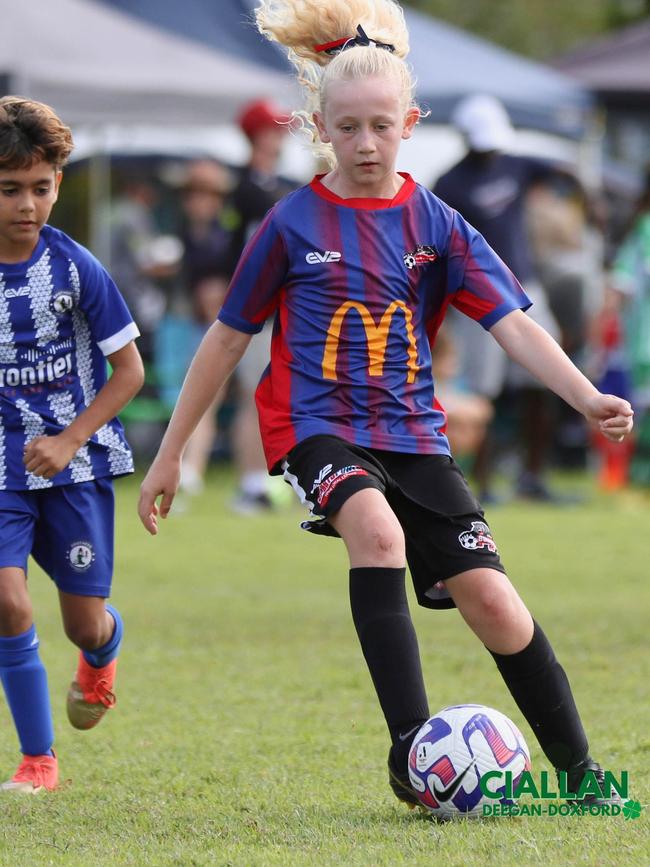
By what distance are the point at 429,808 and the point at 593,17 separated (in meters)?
34.1

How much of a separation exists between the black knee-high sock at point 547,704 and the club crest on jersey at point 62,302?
1.44 m

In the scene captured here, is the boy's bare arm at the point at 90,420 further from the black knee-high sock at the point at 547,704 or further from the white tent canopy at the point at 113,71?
the white tent canopy at the point at 113,71

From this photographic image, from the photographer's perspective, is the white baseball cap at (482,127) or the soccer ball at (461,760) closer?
the soccer ball at (461,760)

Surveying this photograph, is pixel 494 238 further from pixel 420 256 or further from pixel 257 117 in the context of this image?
pixel 420 256

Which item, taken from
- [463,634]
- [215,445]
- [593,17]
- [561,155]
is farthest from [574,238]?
[593,17]

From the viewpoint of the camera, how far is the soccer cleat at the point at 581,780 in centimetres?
359

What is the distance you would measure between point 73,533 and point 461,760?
1.30m

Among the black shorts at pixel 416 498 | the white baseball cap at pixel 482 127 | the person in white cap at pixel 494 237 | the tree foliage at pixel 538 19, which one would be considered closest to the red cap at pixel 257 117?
the person in white cap at pixel 494 237

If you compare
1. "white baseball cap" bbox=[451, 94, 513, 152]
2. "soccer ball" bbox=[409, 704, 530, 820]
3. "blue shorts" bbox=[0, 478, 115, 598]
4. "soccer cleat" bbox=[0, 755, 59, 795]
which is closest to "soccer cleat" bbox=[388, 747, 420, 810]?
"soccer ball" bbox=[409, 704, 530, 820]

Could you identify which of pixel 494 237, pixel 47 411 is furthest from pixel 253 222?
pixel 47 411

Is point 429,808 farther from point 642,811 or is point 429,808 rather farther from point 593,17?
point 593,17

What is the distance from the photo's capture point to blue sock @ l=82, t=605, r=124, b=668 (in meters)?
4.46

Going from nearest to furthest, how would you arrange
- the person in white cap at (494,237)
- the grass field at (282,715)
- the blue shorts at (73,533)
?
the grass field at (282,715), the blue shorts at (73,533), the person in white cap at (494,237)

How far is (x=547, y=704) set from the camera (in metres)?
3.64
